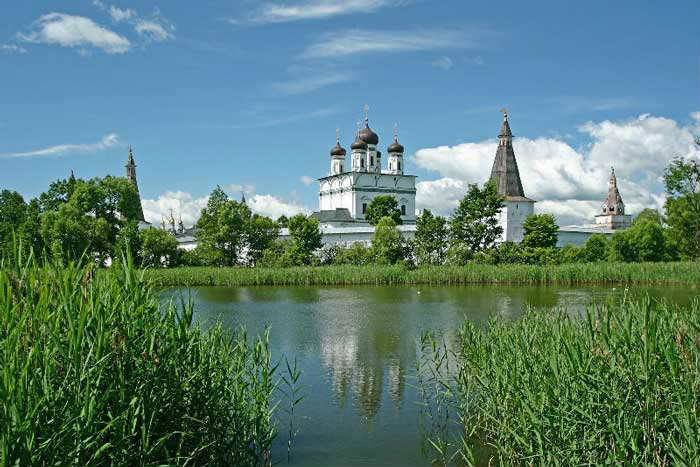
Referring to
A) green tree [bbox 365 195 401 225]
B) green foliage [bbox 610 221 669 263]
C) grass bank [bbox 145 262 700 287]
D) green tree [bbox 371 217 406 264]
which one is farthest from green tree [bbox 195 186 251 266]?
green tree [bbox 365 195 401 225]

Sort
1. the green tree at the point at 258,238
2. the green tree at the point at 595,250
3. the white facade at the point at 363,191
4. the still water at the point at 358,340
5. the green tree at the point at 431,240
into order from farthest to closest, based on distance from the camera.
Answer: the white facade at the point at 363,191 < the green tree at the point at 595,250 < the green tree at the point at 258,238 < the green tree at the point at 431,240 < the still water at the point at 358,340

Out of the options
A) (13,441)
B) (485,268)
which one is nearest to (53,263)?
(13,441)

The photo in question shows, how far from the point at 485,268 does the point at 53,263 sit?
84.6 ft

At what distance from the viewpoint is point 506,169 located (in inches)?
1880

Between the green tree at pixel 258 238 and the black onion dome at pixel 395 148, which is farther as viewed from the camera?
the black onion dome at pixel 395 148

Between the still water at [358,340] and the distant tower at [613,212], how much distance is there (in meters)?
52.7

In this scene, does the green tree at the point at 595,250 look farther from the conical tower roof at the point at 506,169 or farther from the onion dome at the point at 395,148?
the onion dome at the point at 395,148

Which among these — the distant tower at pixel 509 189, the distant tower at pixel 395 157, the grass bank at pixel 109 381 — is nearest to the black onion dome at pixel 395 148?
the distant tower at pixel 395 157

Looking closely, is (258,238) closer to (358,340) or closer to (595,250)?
(595,250)

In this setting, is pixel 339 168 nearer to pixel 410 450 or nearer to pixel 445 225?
pixel 445 225

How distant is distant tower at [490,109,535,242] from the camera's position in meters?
46.8

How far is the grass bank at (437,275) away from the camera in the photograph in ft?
89.2

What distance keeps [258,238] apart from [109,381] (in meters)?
34.0

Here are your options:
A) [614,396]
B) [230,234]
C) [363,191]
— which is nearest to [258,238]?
[230,234]
